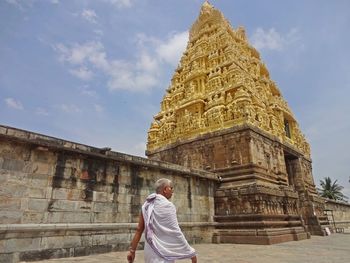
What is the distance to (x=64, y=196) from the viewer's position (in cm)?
805

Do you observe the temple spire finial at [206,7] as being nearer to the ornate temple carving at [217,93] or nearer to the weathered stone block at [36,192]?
the ornate temple carving at [217,93]

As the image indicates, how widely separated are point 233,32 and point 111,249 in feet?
63.6

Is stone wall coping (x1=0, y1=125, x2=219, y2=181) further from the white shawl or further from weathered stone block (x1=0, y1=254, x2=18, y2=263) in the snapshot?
the white shawl

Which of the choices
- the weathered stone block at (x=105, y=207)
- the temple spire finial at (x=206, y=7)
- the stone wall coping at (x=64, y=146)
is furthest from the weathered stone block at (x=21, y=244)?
the temple spire finial at (x=206, y=7)

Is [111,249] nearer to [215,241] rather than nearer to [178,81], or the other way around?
[215,241]

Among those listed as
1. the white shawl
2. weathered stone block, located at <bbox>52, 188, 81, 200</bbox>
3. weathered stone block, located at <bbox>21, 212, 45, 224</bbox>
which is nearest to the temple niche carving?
weathered stone block, located at <bbox>52, 188, 81, 200</bbox>

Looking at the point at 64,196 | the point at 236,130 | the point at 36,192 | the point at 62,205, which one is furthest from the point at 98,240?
the point at 236,130

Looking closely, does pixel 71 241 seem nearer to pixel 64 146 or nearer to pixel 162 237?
pixel 64 146

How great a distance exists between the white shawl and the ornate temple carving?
12.0 meters

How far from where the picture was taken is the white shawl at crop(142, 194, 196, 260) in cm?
317

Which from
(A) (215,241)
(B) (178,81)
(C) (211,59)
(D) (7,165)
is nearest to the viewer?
(D) (7,165)

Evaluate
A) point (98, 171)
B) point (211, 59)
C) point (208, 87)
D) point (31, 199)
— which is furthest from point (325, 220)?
point (31, 199)

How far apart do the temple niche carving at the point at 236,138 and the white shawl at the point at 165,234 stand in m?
10.1

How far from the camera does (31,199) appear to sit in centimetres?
737
